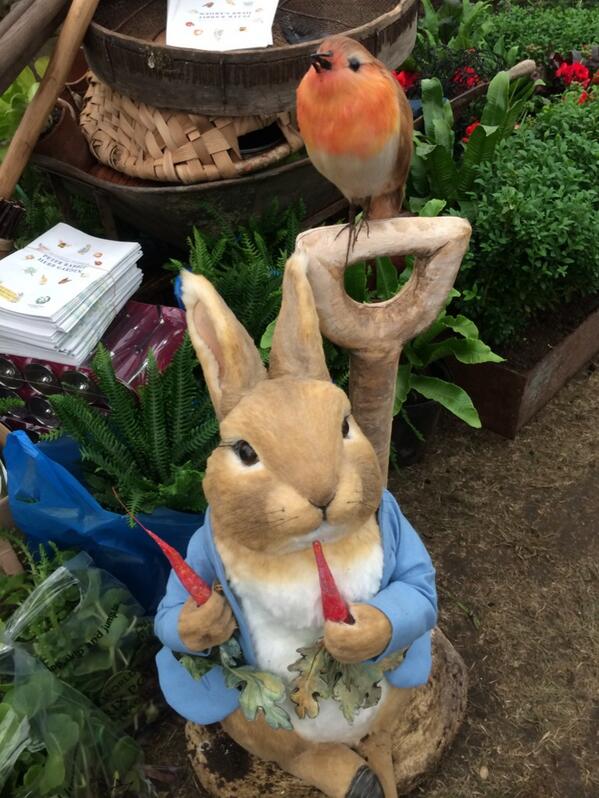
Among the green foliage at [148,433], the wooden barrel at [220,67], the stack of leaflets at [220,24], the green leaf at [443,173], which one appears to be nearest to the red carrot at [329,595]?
the green foliage at [148,433]

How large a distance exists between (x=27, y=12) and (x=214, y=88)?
0.59 meters

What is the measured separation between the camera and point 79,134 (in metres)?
2.47

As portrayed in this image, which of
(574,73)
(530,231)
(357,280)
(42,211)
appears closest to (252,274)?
(357,280)

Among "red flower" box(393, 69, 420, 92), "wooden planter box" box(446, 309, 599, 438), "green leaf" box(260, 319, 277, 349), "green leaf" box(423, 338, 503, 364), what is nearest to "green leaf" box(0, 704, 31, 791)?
"green leaf" box(260, 319, 277, 349)

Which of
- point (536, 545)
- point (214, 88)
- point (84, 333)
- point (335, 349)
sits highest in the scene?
point (214, 88)

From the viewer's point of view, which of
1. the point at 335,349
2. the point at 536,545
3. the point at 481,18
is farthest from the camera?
the point at 481,18

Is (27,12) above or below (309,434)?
above

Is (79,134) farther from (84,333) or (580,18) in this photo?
(580,18)

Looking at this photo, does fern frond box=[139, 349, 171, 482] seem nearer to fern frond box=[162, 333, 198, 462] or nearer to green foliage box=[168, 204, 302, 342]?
fern frond box=[162, 333, 198, 462]

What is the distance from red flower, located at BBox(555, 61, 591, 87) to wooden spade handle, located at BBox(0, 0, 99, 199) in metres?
2.32

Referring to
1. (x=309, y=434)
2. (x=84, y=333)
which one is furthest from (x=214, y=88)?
(x=309, y=434)

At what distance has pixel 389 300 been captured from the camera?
119cm

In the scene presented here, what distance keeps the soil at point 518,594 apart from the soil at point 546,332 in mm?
281

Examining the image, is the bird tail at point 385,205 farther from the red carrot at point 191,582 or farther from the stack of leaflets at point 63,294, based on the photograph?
the stack of leaflets at point 63,294
